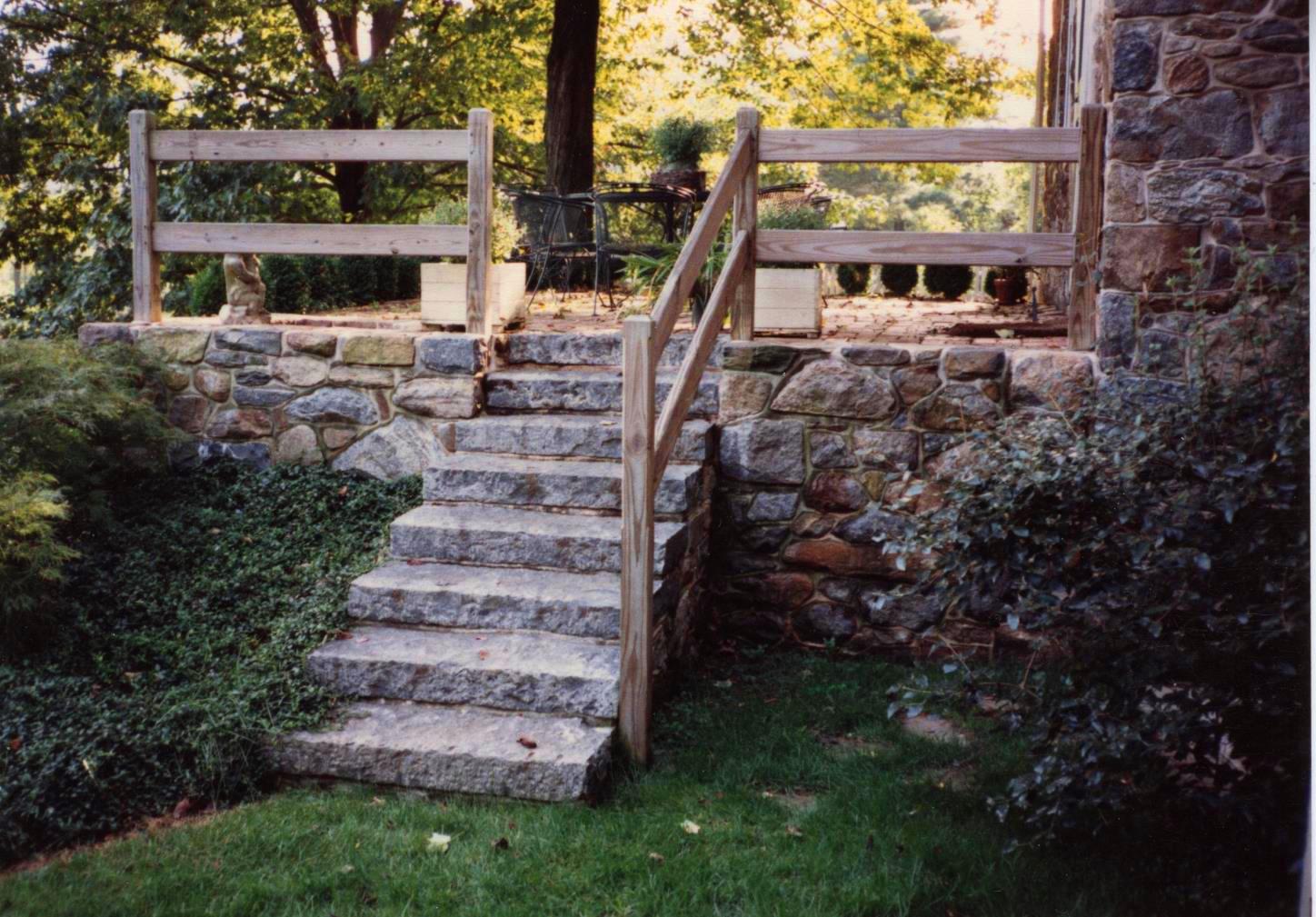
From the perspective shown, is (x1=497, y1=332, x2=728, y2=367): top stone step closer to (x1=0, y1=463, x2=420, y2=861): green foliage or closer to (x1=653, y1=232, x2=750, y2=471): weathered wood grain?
(x1=653, y1=232, x2=750, y2=471): weathered wood grain

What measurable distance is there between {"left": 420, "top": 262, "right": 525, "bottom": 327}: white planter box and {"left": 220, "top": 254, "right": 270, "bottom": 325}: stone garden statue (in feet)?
3.25

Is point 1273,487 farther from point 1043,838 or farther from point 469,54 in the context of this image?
point 469,54

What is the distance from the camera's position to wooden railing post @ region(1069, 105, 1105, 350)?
16.6 ft

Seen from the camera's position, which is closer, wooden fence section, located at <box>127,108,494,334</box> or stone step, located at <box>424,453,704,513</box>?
stone step, located at <box>424,453,704,513</box>

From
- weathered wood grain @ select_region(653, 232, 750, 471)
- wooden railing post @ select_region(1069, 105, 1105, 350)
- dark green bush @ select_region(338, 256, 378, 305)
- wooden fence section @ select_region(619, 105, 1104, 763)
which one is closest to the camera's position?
weathered wood grain @ select_region(653, 232, 750, 471)

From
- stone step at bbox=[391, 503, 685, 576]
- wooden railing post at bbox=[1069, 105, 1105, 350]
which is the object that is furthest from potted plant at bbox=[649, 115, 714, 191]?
stone step at bbox=[391, 503, 685, 576]

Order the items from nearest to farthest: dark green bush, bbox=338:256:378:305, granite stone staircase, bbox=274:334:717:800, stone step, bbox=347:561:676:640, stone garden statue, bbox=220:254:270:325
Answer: granite stone staircase, bbox=274:334:717:800
stone step, bbox=347:561:676:640
stone garden statue, bbox=220:254:270:325
dark green bush, bbox=338:256:378:305

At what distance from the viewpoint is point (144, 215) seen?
20.5 ft

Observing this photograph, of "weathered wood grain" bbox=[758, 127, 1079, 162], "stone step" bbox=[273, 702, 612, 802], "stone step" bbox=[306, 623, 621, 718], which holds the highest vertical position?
"weathered wood grain" bbox=[758, 127, 1079, 162]

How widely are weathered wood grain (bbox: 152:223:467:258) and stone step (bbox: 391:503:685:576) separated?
1.45 m

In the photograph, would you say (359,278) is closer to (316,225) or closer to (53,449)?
(316,225)

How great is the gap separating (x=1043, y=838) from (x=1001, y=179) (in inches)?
1010

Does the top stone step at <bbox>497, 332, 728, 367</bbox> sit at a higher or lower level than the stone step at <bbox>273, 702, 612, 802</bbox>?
higher

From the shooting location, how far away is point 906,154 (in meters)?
5.28
